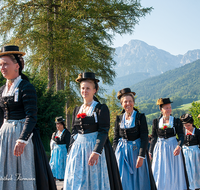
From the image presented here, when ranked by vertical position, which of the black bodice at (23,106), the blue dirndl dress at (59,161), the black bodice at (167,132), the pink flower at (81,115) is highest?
the black bodice at (23,106)

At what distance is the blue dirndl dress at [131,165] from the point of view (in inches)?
179

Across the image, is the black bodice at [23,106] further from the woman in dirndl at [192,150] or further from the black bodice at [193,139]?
the black bodice at [193,139]

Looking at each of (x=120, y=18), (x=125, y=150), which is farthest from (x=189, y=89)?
(x=125, y=150)

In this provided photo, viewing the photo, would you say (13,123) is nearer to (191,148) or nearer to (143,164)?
(143,164)

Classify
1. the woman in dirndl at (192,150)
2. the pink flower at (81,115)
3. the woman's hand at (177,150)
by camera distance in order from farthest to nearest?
the woman in dirndl at (192,150) → the woman's hand at (177,150) → the pink flower at (81,115)

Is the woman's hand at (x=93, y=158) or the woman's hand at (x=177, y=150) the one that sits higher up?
the woman's hand at (x=93, y=158)

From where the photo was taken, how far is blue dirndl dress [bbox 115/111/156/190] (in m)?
4.54

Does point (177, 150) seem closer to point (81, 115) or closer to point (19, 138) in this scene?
point (81, 115)

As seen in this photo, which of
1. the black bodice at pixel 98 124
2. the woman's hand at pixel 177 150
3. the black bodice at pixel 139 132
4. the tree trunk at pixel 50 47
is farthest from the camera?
the tree trunk at pixel 50 47

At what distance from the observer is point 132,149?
4719mm

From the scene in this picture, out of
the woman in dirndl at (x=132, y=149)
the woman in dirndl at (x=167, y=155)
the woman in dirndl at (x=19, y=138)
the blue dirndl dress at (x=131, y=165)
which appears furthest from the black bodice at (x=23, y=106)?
the woman in dirndl at (x=167, y=155)

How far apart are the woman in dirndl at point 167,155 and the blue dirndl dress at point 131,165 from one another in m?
1.61

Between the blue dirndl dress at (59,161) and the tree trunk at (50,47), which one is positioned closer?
the blue dirndl dress at (59,161)

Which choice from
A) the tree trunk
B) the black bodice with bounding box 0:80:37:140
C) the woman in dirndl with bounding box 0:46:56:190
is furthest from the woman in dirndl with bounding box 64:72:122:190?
the tree trunk
